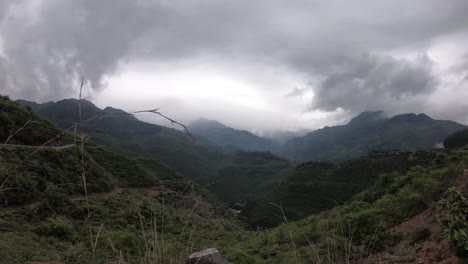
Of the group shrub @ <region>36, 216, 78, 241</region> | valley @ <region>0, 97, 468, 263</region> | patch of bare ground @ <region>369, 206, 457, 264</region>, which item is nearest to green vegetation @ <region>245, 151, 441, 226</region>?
valley @ <region>0, 97, 468, 263</region>

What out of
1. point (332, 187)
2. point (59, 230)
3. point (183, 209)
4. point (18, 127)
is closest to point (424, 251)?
point (183, 209)

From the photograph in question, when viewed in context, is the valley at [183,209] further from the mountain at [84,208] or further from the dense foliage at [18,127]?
the dense foliage at [18,127]

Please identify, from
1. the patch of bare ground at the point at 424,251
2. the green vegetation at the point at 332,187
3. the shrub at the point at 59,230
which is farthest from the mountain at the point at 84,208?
the green vegetation at the point at 332,187

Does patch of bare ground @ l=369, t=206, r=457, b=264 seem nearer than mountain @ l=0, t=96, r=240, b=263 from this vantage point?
No

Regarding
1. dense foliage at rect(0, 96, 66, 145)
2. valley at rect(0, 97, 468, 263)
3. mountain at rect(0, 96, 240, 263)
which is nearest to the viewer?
mountain at rect(0, 96, 240, 263)

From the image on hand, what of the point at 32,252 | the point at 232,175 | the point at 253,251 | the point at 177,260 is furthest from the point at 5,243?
the point at 232,175

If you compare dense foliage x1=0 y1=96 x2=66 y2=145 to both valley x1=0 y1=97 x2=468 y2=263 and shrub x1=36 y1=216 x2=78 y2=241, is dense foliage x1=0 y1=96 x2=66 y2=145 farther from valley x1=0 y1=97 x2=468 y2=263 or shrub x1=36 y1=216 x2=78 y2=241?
shrub x1=36 y1=216 x2=78 y2=241

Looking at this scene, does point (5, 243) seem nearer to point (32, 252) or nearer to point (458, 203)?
point (32, 252)

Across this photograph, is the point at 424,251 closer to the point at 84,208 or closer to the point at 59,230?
the point at 59,230

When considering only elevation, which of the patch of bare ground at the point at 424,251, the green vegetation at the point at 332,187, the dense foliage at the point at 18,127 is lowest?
the green vegetation at the point at 332,187

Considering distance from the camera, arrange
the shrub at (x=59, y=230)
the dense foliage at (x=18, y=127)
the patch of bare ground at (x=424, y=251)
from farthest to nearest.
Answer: the dense foliage at (x=18, y=127) < the shrub at (x=59, y=230) < the patch of bare ground at (x=424, y=251)

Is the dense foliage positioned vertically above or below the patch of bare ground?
above

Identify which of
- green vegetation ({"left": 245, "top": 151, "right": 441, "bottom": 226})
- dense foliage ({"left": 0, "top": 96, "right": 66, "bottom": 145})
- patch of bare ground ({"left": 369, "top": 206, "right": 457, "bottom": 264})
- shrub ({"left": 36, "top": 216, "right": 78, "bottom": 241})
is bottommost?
green vegetation ({"left": 245, "top": 151, "right": 441, "bottom": 226})

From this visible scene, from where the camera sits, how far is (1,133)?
24.7 meters
